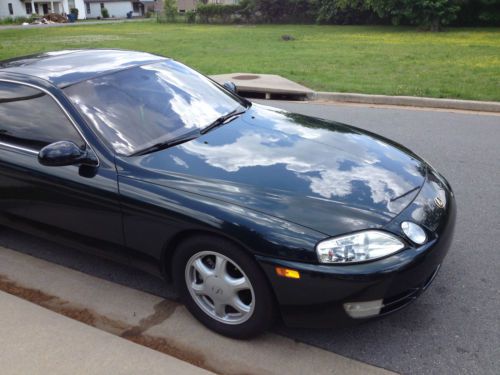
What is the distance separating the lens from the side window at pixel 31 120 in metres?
3.32

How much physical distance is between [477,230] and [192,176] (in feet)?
7.92

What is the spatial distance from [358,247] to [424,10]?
79.1 feet

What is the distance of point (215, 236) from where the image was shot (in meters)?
2.70

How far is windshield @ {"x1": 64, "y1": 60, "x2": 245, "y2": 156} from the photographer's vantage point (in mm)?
3262

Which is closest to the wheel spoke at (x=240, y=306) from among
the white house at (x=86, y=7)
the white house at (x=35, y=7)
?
the white house at (x=35, y=7)

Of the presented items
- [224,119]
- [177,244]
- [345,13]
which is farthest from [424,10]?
[177,244]

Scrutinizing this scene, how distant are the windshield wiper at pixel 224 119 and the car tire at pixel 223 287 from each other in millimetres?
1045

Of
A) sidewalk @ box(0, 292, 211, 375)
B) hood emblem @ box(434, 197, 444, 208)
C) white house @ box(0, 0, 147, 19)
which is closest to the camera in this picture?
sidewalk @ box(0, 292, 211, 375)

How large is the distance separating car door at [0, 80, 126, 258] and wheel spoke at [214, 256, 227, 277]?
2.33 feet

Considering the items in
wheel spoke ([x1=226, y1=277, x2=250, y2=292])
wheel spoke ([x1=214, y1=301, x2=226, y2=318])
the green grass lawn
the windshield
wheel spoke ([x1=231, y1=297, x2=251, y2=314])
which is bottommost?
the green grass lawn

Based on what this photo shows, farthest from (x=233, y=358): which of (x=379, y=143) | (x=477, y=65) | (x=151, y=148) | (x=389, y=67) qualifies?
(x=477, y=65)

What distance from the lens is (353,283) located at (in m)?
2.46

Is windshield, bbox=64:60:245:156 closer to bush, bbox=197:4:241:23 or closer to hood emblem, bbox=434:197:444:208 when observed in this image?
hood emblem, bbox=434:197:444:208

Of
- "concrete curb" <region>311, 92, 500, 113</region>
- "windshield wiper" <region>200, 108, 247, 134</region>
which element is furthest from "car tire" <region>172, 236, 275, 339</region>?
"concrete curb" <region>311, 92, 500, 113</region>
